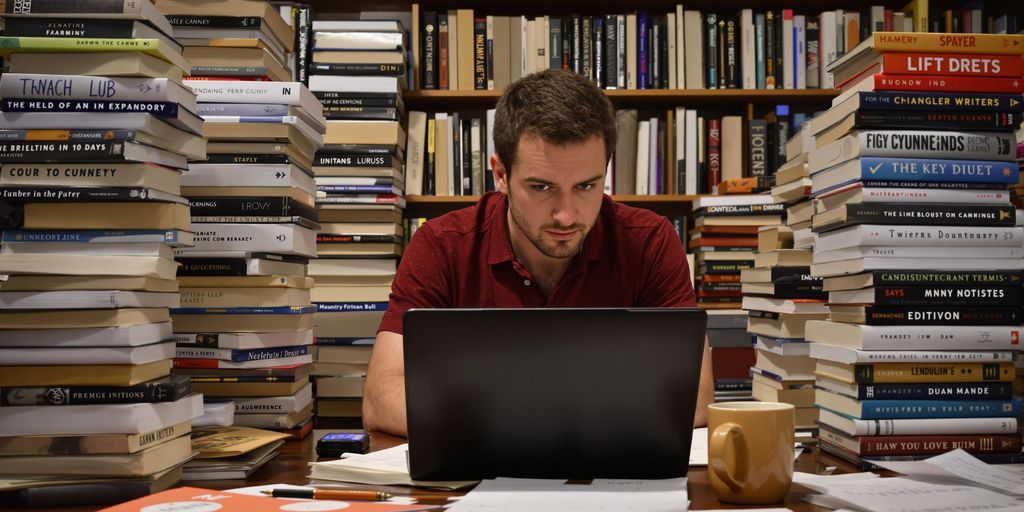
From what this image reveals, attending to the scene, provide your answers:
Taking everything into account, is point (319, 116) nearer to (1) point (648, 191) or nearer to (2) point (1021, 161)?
(2) point (1021, 161)

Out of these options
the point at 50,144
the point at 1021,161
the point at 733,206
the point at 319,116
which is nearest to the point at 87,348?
the point at 50,144

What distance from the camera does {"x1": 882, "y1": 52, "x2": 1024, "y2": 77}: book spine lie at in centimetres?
114

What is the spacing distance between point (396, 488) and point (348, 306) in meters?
1.71

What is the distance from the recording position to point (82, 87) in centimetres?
102

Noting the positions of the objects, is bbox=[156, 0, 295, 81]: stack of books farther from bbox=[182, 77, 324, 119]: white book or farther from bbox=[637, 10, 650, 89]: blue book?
bbox=[637, 10, 650, 89]: blue book

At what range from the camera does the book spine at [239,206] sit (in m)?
1.42

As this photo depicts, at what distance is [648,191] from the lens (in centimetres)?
281

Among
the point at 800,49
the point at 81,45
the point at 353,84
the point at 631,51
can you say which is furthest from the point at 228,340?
the point at 800,49

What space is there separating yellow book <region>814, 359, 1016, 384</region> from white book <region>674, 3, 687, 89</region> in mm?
1833

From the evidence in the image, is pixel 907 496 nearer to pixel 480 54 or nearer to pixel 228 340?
pixel 228 340

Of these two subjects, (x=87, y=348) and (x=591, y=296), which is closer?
(x=87, y=348)

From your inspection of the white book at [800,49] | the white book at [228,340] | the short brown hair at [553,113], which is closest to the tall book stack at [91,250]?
the white book at [228,340]

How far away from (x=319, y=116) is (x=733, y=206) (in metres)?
1.50

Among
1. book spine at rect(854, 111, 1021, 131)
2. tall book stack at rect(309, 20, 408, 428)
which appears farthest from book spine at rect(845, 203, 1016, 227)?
tall book stack at rect(309, 20, 408, 428)
